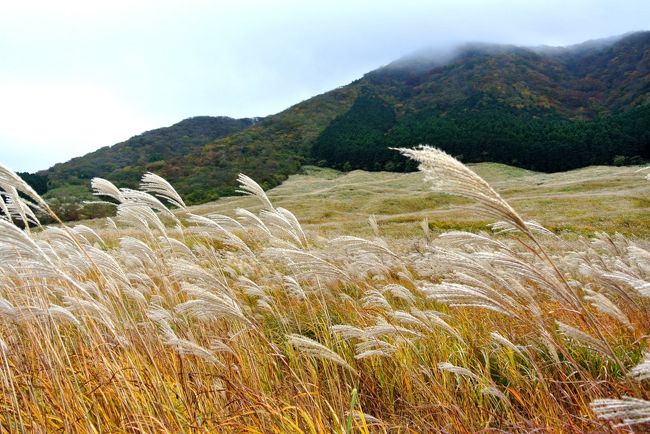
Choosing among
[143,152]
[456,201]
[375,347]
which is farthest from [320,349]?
[143,152]

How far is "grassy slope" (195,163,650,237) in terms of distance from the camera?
29.4m

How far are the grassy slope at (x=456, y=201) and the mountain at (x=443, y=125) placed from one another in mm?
7749

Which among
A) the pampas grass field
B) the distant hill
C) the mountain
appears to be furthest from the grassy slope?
the distant hill

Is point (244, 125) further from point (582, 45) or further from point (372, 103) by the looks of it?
point (582, 45)

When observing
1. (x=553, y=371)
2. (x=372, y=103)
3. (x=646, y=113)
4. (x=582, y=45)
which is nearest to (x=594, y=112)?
(x=646, y=113)

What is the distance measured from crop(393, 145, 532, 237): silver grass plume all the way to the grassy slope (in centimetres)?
1554

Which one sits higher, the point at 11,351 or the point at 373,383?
the point at 11,351

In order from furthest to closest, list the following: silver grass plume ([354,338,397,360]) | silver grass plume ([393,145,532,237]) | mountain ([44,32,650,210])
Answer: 1. mountain ([44,32,650,210])
2. silver grass plume ([354,338,397,360])
3. silver grass plume ([393,145,532,237])

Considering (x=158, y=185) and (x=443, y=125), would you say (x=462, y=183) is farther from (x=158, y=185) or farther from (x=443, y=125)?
(x=443, y=125)

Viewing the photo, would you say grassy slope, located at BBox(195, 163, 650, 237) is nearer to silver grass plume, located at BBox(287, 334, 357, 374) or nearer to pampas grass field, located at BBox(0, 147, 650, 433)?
pampas grass field, located at BBox(0, 147, 650, 433)

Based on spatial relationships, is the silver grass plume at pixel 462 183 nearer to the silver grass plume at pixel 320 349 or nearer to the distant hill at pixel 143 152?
the silver grass plume at pixel 320 349

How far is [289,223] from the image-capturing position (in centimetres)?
438

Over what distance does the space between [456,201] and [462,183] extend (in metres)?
53.0

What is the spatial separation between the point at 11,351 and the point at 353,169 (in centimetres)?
9208
